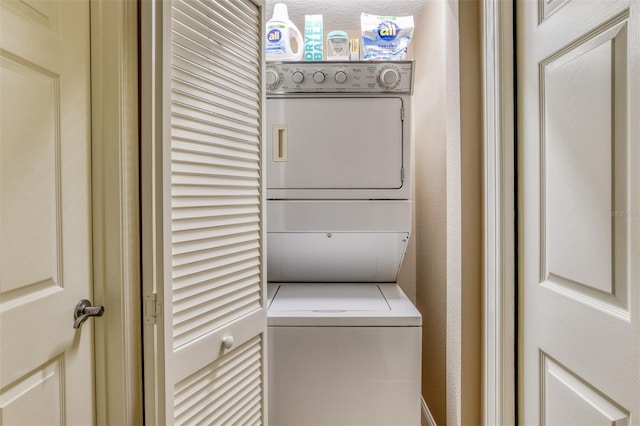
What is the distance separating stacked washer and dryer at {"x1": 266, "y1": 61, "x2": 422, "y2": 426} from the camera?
67.4 inches

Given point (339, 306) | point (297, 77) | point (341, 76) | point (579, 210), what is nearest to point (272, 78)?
point (297, 77)

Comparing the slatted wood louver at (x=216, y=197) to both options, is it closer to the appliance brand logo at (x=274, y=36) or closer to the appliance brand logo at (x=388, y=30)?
the appliance brand logo at (x=274, y=36)

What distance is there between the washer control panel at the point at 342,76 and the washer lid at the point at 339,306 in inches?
44.3

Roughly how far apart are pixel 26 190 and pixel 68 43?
1.47 ft

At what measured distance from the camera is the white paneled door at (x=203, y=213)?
1.08 meters

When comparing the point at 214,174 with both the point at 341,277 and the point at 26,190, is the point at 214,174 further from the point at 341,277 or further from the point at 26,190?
the point at 341,277

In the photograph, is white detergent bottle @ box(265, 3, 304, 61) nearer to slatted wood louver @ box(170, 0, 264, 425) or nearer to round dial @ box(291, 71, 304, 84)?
round dial @ box(291, 71, 304, 84)

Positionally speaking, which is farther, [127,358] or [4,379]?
[127,358]

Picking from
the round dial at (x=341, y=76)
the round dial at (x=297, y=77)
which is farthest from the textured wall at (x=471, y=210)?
the round dial at (x=297, y=77)

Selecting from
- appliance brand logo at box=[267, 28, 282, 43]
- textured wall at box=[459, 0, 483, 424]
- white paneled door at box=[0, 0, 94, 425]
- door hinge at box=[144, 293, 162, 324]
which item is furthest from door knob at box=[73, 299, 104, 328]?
appliance brand logo at box=[267, 28, 282, 43]

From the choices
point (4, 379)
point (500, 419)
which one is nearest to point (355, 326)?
point (500, 419)

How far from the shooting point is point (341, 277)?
88.5 inches

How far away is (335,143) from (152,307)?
4.00ft

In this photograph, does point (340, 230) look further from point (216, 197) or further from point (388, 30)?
point (388, 30)
